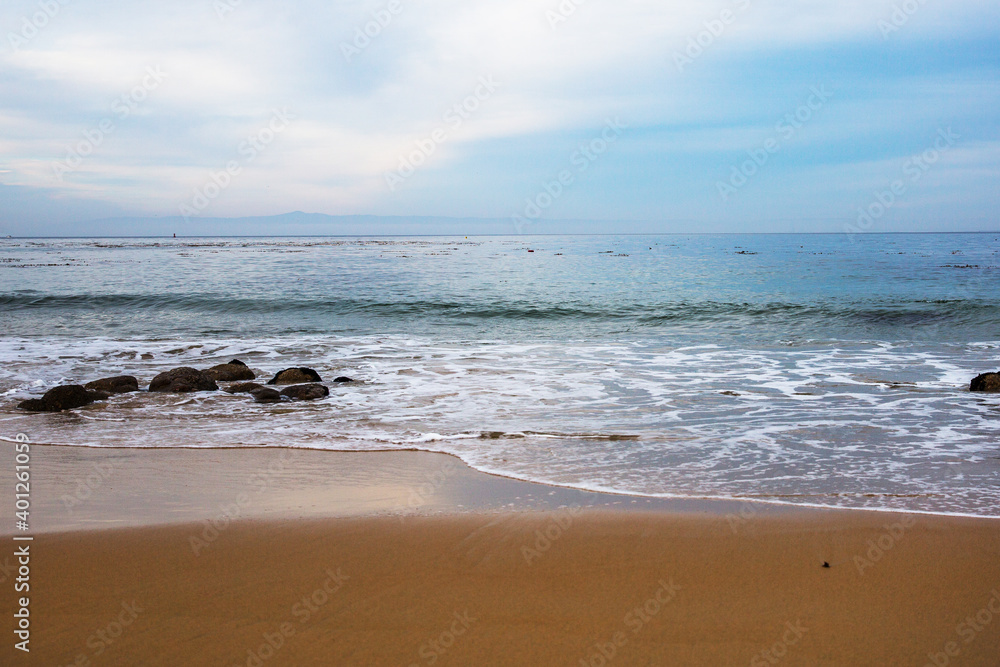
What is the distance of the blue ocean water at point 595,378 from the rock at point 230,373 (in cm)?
103

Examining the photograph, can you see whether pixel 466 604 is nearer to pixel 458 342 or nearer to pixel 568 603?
pixel 568 603

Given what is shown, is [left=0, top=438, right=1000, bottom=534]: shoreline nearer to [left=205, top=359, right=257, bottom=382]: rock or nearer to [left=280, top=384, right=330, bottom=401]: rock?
[left=280, top=384, right=330, bottom=401]: rock

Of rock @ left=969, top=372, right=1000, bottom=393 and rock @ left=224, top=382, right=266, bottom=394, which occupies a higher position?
rock @ left=969, top=372, right=1000, bottom=393

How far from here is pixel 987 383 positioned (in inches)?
341

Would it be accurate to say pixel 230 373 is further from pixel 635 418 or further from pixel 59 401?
pixel 635 418

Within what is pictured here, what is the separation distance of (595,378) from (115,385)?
6.84 metres

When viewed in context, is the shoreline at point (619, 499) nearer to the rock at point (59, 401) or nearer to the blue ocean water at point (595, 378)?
the blue ocean water at point (595, 378)

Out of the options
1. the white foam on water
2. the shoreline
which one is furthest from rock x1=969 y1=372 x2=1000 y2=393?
the shoreline

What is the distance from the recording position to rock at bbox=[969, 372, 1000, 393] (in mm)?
8641

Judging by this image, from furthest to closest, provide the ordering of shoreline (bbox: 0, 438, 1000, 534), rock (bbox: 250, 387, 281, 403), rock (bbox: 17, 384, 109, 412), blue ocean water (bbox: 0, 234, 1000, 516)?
rock (bbox: 250, 387, 281, 403) < rock (bbox: 17, 384, 109, 412) < blue ocean water (bbox: 0, 234, 1000, 516) < shoreline (bbox: 0, 438, 1000, 534)

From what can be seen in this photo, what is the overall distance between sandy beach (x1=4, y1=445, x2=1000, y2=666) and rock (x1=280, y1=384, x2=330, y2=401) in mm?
3658

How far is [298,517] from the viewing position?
4398 mm

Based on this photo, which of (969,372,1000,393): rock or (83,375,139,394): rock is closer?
(969,372,1000,393): rock

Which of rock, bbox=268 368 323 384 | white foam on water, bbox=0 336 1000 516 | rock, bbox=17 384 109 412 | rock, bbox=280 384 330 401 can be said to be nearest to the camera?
white foam on water, bbox=0 336 1000 516
